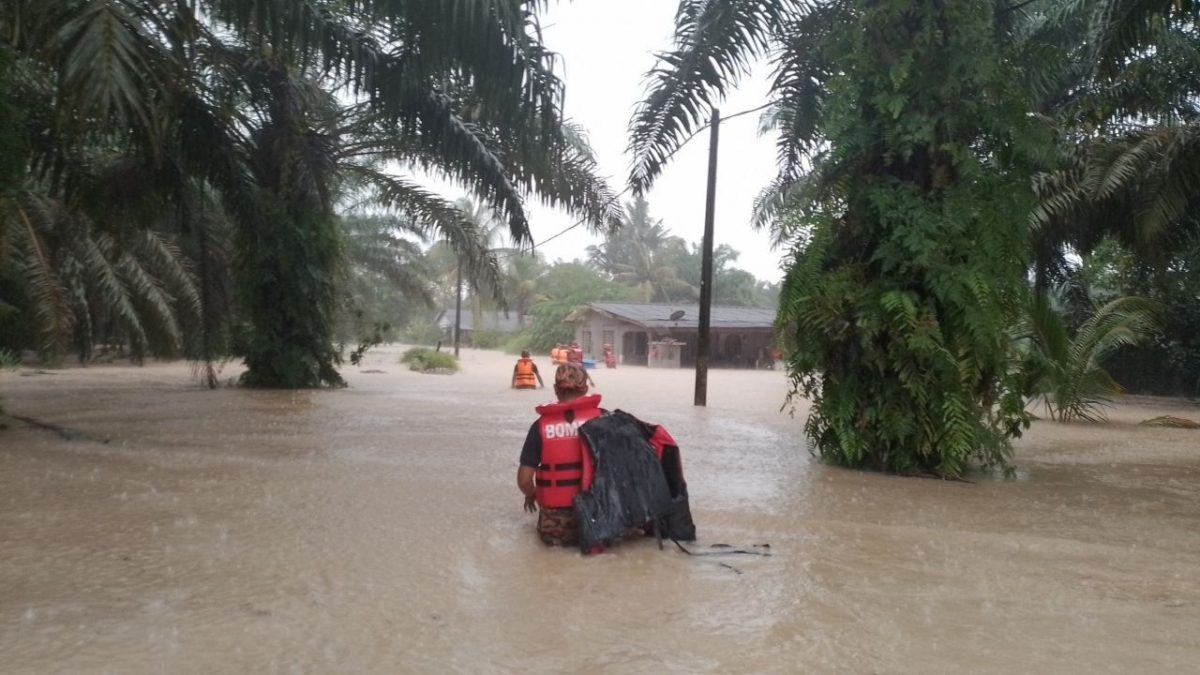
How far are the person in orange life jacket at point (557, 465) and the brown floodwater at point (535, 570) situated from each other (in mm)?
188

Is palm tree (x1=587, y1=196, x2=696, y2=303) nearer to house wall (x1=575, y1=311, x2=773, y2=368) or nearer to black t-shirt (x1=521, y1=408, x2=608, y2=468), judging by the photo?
house wall (x1=575, y1=311, x2=773, y2=368)

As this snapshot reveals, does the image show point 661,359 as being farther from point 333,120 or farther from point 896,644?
point 896,644

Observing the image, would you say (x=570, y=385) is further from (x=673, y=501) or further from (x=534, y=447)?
(x=673, y=501)

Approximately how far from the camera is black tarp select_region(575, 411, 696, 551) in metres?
5.59

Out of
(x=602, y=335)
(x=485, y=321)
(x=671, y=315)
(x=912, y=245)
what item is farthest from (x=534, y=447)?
(x=485, y=321)

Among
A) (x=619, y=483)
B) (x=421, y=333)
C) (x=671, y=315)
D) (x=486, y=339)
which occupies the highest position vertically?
(x=671, y=315)

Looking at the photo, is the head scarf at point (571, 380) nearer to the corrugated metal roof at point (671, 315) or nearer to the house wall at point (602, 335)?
the corrugated metal roof at point (671, 315)

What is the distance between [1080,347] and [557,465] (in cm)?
1365

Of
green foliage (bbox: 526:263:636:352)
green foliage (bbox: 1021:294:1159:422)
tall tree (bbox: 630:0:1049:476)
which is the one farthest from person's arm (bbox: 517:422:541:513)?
green foliage (bbox: 526:263:636:352)

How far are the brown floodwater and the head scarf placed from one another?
37.2 inches

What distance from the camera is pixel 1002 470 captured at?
909 centimetres

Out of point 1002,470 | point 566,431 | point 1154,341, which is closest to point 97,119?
point 566,431

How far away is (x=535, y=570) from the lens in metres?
5.26

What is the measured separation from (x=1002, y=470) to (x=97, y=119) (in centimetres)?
837
